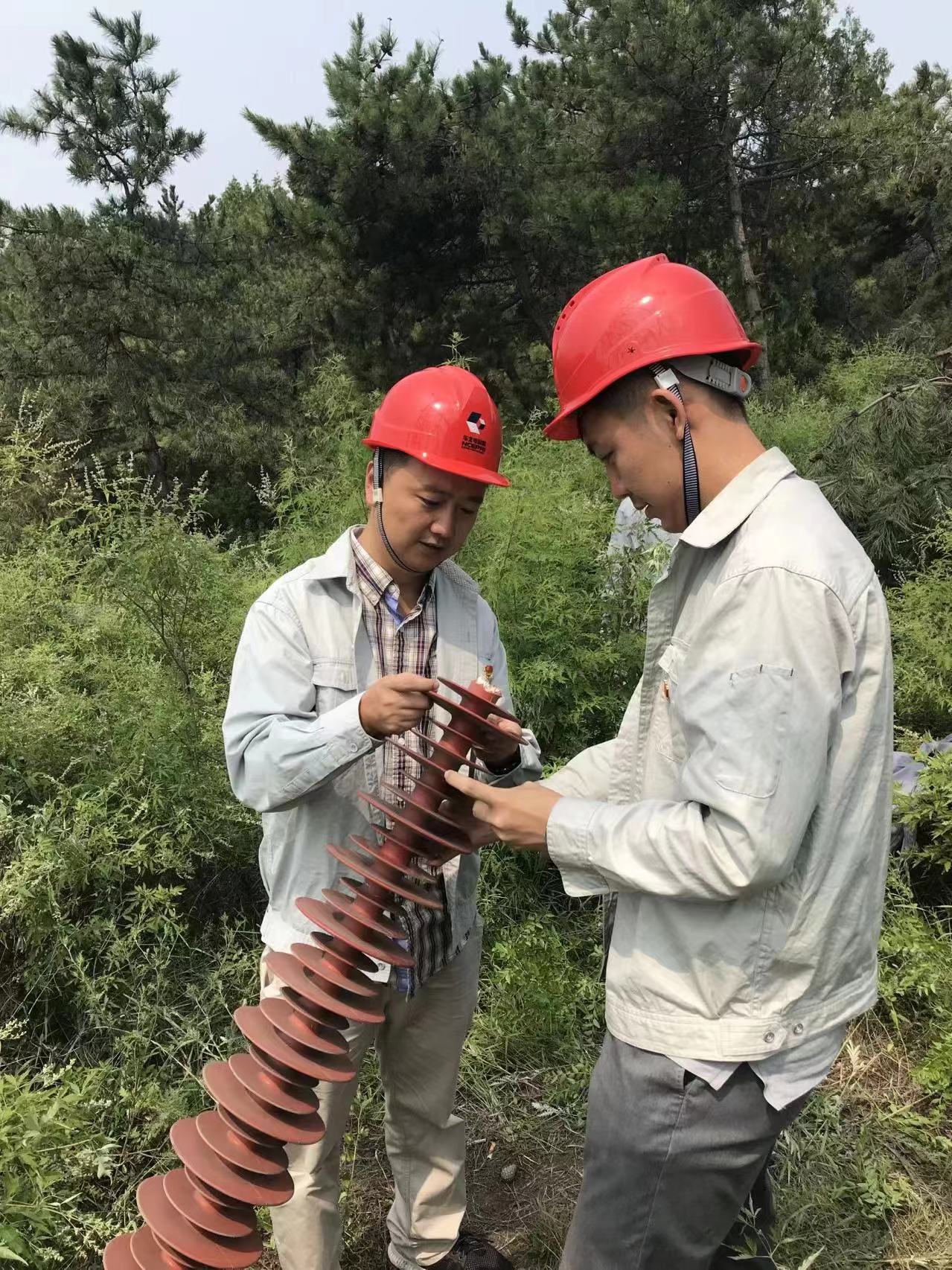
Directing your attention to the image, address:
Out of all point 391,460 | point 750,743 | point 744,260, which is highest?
point 744,260

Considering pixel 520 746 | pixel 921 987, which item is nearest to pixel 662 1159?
pixel 520 746

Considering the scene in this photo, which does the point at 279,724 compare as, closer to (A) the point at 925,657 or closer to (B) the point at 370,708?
(B) the point at 370,708

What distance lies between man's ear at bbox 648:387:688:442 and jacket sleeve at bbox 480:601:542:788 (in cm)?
75

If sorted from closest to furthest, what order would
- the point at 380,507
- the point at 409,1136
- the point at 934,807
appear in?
the point at 380,507 → the point at 409,1136 → the point at 934,807

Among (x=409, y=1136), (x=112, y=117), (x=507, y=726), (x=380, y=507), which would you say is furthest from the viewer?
(x=112, y=117)

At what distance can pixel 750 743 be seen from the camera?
123cm

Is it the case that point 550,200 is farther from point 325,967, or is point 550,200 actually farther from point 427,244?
point 325,967

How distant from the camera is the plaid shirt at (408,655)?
82.7 inches

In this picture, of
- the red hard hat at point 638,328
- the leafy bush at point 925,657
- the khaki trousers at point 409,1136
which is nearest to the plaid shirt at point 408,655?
the khaki trousers at point 409,1136

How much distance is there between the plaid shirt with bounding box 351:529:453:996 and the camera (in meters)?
2.10

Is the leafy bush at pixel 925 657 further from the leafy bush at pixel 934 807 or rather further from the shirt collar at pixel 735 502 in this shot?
the shirt collar at pixel 735 502

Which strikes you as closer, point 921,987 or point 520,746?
point 520,746

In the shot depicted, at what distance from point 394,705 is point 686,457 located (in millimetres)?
701

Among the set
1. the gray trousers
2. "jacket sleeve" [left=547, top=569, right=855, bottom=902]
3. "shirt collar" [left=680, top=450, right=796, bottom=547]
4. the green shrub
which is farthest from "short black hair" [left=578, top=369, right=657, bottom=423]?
the green shrub
